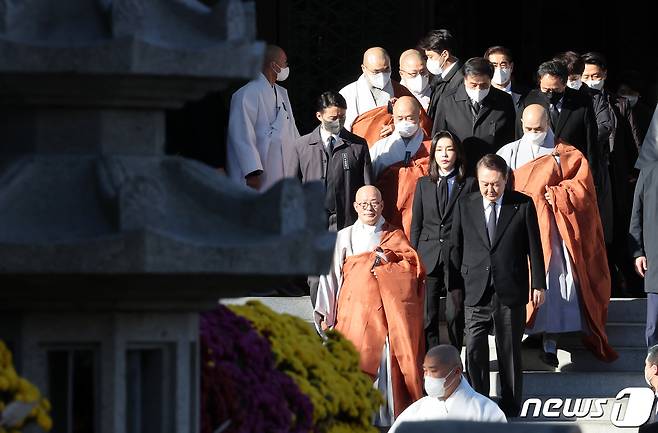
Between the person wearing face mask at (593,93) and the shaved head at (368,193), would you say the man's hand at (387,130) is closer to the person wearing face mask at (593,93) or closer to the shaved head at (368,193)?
the shaved head at (368,193)

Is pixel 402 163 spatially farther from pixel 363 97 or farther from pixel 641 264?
pixel 641 264

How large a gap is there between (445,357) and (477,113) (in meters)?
2.95

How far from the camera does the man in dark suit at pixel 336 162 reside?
13305mm

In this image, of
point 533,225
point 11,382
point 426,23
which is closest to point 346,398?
point 11,382

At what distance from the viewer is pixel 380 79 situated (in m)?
14.0

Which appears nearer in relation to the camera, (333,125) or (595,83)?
(333,125)

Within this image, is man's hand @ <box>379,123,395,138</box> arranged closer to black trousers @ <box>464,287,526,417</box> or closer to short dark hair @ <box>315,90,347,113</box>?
short dark hair @ <box>315,90,347,113</box>

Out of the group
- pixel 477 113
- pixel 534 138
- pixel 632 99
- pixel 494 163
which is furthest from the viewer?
pixel 632 99

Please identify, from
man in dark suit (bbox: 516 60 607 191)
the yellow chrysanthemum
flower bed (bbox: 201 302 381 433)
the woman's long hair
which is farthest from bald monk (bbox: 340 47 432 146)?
the yellow chrysanthemum

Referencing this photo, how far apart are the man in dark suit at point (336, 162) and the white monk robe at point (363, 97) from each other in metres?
0.58

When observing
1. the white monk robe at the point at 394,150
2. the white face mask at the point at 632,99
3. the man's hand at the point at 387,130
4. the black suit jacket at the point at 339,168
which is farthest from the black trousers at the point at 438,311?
the white face mask at the point at 632,99

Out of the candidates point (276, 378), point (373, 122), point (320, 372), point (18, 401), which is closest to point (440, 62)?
point (373, 122)

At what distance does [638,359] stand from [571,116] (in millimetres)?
1832

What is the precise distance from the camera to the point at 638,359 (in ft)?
45.9
